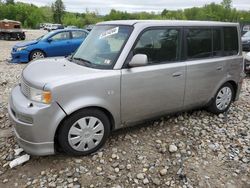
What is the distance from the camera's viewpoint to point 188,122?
190 inches

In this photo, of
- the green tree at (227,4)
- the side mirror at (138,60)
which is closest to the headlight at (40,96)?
the side mirror at (138,60)

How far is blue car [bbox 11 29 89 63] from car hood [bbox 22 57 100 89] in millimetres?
7729

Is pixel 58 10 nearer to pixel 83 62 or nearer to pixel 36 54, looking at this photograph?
pixel 36 54

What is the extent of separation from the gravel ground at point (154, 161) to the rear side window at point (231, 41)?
1.35 meters

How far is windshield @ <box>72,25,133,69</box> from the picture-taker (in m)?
3.84

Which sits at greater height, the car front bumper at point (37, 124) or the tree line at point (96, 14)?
the tree line at point (96, 14)

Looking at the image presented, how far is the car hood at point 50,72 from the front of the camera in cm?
340

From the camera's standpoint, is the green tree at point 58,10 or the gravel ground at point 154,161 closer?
the gravel ground at point 154,161

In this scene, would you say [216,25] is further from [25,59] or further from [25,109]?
[25,59]

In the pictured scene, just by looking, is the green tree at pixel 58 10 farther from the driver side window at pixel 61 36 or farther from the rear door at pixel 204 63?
the rear door at pixel 204 63

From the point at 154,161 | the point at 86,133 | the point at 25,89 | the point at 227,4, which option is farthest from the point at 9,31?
the point at 227,4

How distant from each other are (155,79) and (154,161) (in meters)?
1.17

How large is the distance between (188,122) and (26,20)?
269 feet

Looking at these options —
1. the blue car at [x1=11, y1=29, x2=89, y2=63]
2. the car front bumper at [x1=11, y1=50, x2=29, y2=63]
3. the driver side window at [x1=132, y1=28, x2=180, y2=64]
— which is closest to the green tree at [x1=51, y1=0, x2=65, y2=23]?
the blue car at [x1=11, y1=29, x2=89, y2=63]
